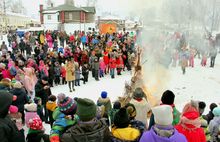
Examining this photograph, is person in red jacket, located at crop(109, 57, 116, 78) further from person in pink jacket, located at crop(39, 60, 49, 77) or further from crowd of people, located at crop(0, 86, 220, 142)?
crowd of people, located at crop(0, 86, 220, 142)

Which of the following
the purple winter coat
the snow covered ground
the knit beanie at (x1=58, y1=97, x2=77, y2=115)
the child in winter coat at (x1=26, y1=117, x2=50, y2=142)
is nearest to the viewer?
the purple winter coat

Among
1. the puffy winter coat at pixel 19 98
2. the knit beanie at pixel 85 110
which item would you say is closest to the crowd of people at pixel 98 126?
the knit beanie at pixel 85 110

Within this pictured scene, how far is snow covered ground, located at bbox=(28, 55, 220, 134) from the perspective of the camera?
472 inches

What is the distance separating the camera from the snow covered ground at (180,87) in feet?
39.4

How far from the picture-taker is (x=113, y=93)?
41.7ft

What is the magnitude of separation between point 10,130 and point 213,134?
370 cm

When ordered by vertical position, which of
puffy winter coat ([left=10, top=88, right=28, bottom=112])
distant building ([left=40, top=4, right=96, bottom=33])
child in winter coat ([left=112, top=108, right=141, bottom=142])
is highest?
distant building ([left=40, top=4, right=96, bottom=33])

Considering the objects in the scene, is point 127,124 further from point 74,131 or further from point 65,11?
point 65,11

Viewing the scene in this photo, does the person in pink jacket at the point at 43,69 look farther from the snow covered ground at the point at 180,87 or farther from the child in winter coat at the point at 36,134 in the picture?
the child in winter coat at the point at 36,134

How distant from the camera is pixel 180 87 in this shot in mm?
13516

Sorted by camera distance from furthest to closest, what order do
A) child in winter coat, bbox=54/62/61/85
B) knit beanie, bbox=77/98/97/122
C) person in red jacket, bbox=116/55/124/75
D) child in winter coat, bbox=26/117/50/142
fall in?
person in red jacket, bbox=116/55/124/75 → child in winter coat, bbox=54/62/61/85 → child in winter coat, bbox=26/117/50/142 → knit beanie, bbox=77/98/97/122

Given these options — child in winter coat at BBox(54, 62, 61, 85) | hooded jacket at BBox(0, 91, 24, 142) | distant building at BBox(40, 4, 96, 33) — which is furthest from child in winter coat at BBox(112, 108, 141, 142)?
distant building at BBox(40, 4, 96, 33)

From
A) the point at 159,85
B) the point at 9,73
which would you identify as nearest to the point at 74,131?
the point at 9,73

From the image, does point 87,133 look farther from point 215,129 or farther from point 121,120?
point 215,129
